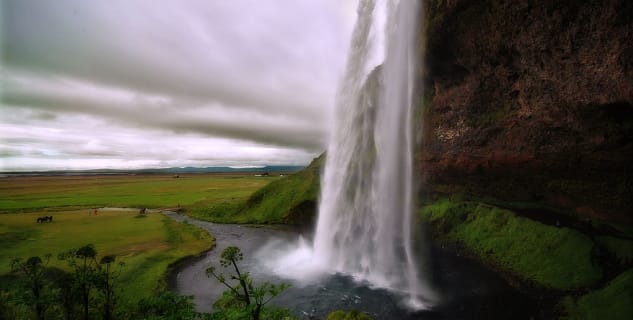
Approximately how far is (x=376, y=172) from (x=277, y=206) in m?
24.0

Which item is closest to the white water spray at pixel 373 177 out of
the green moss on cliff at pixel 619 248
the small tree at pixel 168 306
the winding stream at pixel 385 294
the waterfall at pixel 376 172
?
the waterfall at pixel 376 172

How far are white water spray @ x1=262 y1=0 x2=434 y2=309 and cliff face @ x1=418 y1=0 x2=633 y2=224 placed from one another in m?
3.26

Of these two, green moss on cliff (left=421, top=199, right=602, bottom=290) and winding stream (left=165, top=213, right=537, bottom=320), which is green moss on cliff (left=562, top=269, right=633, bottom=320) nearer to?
winding stream (left=165, top=213, right=537, bottom=320)

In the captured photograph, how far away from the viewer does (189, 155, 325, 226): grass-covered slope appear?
1796 inches

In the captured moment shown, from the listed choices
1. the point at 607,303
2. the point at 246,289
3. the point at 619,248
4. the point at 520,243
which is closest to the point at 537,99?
the point at 619,248

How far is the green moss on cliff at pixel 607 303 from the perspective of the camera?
1380 cm

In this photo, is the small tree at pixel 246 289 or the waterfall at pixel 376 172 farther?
the waterfall at pixel 376 172

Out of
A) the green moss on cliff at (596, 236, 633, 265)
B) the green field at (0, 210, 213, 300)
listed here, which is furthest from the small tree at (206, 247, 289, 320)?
the green moss on cliff at (596, 236, 633, 265)

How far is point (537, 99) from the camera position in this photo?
2009cm

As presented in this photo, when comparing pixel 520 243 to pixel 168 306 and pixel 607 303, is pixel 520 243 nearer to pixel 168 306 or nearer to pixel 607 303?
pixel 607 303

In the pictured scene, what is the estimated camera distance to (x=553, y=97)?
18.8m

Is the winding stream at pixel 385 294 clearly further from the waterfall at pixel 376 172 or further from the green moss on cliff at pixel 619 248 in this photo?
the green moss on cliff at pixel 619 248

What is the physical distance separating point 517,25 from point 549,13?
216cm

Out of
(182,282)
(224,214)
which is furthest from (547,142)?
(224,214)
